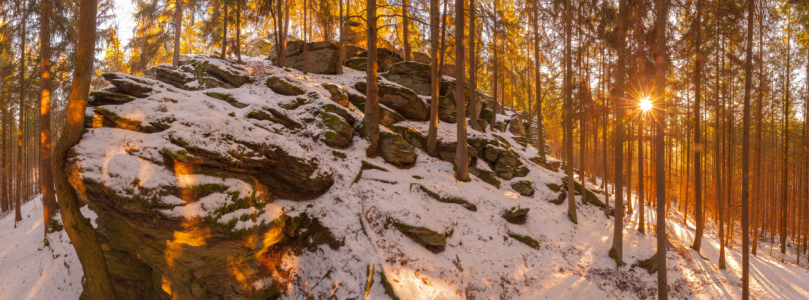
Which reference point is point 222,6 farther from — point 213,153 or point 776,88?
point 776,88

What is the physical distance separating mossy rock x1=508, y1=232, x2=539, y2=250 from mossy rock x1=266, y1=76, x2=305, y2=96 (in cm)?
972

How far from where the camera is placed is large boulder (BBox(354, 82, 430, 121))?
1357 centimetres

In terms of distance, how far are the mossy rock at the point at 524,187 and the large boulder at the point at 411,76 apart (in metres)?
6.90

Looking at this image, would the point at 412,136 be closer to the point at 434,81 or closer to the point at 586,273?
the point at 434,81

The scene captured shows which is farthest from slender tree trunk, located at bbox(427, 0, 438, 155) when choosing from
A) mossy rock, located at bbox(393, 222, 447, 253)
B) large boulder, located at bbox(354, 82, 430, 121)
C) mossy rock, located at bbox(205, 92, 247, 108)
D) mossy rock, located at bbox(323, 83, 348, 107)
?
mossy rock, located at bbox(205, 92, 247, 108)

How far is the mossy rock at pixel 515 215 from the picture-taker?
32.9 ft

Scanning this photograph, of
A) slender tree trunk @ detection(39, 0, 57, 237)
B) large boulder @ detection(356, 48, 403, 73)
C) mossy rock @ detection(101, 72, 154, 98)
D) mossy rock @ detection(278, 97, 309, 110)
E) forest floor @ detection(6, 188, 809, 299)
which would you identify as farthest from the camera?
large boulder @ detection(356, 48, 403, 73)

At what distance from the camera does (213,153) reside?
18.6ft

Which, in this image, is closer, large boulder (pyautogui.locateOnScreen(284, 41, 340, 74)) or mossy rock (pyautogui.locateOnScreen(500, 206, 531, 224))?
mossy rock (pyautogui.locateOnScreen(500, 206, 531, 224))

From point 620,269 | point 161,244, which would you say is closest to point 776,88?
point 620,269

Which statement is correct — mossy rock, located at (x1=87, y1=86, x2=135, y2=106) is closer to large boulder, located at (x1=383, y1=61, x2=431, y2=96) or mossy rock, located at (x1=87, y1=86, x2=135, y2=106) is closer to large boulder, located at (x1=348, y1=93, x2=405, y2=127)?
large boulder, located at (x1=348, y1=93, x2=405, y2=127)

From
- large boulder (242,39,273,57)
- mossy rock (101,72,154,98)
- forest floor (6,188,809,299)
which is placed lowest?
forest floor (6,188,809,299)

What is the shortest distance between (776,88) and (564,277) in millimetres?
17008

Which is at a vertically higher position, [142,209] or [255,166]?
[255,166]
